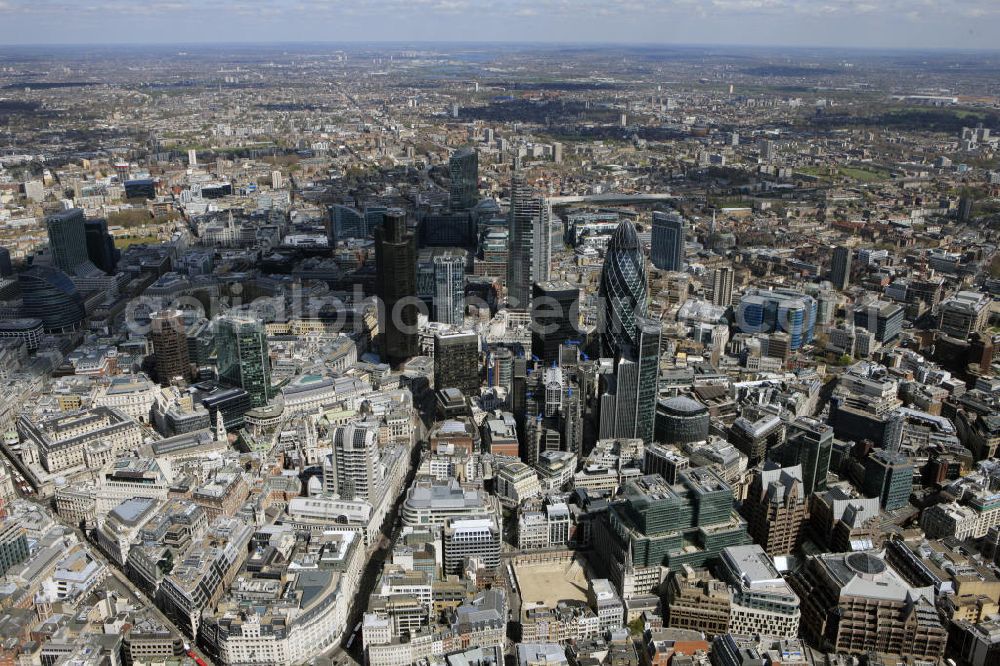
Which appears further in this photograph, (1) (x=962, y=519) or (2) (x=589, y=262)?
(2) (x=589, y=262)

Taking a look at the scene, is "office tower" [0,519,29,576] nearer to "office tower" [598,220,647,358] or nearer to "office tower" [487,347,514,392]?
"office tower" [487,347,514,392]

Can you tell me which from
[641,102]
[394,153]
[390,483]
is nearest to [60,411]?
[390,483]

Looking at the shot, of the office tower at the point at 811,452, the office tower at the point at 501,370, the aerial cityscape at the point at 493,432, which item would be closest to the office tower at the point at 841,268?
the aerial cityscape at the point at 493,432

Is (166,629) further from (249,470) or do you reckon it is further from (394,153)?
(394,153)

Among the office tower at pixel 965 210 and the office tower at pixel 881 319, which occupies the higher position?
the office tower at pixel 965 210

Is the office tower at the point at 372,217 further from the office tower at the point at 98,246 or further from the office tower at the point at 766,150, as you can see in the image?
the office tower at the point at 766,150

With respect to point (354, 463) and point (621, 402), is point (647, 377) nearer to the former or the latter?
point (621, 402)

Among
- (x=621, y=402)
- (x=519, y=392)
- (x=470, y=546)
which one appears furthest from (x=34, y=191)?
(x=470, y=546)
